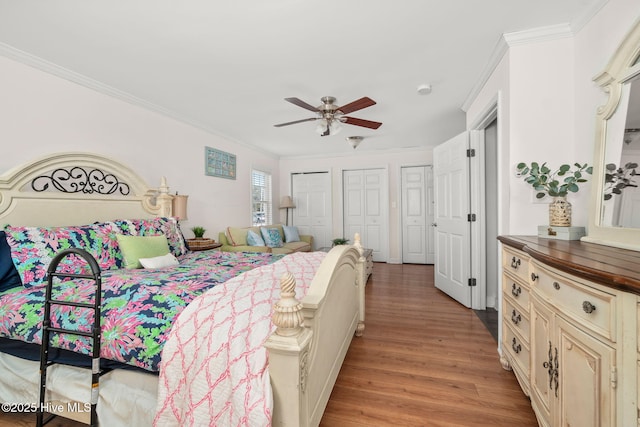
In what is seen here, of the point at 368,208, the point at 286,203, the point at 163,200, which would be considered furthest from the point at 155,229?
the point at 368,208

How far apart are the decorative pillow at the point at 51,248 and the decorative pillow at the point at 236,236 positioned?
7.37 ft

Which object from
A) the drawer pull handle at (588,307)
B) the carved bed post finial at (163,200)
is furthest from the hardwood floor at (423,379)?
the carved bed post finial at (163,200)

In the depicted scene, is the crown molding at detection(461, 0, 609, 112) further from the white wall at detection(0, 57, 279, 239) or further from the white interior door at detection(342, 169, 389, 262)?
the white interior door at detection(342, 169, 389, 262)

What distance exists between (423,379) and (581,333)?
1.19 m

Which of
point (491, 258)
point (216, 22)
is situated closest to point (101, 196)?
point (216, 22)

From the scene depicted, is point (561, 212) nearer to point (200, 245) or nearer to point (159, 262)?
point (159, 262)

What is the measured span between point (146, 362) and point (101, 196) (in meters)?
2.05

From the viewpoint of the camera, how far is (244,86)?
2926 mm

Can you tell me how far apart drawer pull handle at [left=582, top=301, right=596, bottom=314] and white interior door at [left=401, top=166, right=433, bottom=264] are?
5081 mm

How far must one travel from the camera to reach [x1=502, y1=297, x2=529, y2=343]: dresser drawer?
165 centimetres

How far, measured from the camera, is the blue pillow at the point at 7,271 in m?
1.78

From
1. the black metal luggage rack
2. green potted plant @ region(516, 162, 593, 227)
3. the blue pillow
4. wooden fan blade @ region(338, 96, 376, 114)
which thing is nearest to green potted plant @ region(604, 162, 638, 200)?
green potted plant @ region(516, 162, 593, 227)

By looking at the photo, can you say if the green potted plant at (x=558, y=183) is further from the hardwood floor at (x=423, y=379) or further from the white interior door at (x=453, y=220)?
the white interior door at (x=453, y=220)

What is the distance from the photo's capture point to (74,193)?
8.32 ft
